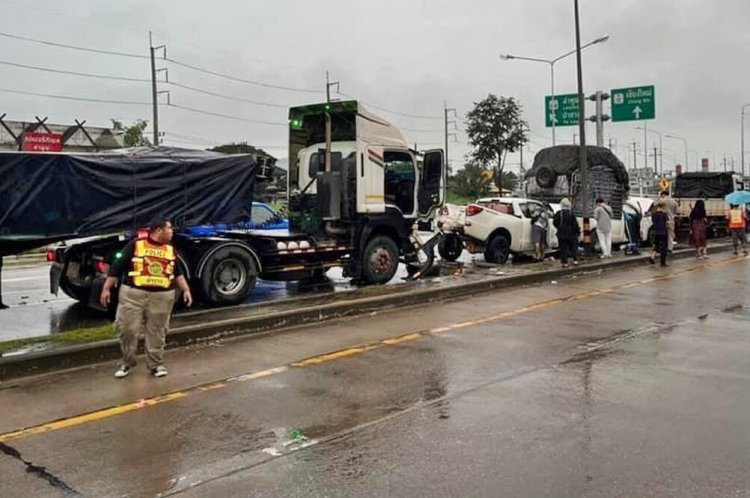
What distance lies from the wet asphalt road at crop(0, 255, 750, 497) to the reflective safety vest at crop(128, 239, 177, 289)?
91 cm

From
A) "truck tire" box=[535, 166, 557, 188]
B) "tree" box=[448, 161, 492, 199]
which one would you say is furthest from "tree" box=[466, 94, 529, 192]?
"truck tire" box=[535, 166, 557, 188]

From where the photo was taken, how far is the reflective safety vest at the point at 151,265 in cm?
711

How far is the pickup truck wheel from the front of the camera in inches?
690

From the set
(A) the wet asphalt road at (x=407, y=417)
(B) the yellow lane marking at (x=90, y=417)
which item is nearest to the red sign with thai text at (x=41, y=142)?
(A) the wet asphalt road at (x=407, y=417)

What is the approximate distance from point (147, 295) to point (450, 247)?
37.5 feet

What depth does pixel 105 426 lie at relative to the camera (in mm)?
5543

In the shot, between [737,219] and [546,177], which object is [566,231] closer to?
[546,177]

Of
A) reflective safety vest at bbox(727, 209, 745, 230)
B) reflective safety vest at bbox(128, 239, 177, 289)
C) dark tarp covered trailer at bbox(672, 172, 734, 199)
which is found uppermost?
dark tarp covered trailer at bbox(672, 172, 734, 199)

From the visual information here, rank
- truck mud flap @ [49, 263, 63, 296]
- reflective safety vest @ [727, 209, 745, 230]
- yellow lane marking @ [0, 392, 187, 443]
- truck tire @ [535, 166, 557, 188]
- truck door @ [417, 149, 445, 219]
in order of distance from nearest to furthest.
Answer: yellow lane marking @ [0, 392, 187, 443] → truck mud flap @ [49, 263, 63, 296] → truck door @ [417, 149, 445, 219] → reflective safety vest @ [727, 209, 745, 230] → truck tire @ [535, 166, 557, 188]

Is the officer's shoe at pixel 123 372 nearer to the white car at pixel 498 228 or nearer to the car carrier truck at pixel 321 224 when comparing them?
the car carrier truck at pixel 321 224

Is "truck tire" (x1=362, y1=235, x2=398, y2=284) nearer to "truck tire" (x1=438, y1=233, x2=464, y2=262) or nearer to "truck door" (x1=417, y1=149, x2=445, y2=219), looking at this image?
"truck door" (x1=417, y1=149, x2=445, y2=219)

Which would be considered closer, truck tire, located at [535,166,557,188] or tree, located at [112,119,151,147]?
truck tire, located at [535,166,557,188]

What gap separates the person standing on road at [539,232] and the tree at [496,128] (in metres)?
24.8

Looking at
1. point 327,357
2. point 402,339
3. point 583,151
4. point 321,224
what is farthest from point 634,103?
point 327,357
